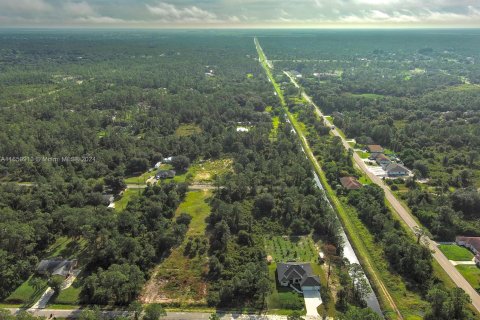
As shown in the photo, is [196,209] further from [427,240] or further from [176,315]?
[427,240]

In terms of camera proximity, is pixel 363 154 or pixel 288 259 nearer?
pixel 288 259

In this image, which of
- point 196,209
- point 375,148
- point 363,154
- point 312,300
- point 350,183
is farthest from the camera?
point 375,148

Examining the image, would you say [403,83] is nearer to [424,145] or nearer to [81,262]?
[424,145]

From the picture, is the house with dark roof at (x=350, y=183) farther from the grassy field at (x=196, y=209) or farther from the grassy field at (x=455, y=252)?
the grassy field at (x=196, y=209)

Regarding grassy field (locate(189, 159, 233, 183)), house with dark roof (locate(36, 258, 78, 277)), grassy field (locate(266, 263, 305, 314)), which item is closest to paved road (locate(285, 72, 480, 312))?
grassy field (locate(266, 263, 305, 314))

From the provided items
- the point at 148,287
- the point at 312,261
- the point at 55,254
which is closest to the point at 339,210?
the point at 312,261

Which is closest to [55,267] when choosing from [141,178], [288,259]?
[141,178]

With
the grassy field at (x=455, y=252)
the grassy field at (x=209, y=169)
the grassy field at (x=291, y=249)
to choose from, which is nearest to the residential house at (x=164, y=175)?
the grassy field at (x=209, y=169)

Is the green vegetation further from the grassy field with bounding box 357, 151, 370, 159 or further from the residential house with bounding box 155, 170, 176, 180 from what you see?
the grassy field with bounding box 357, 151, 370, 159
